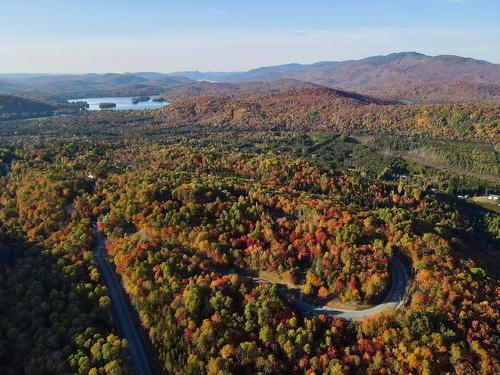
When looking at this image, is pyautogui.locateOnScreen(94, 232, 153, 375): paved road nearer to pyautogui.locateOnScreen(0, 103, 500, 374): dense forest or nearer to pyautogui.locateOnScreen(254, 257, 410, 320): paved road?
pyautogui.locateOnScreen(0, 103, 500, 374): dense forest

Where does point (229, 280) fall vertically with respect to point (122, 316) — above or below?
above

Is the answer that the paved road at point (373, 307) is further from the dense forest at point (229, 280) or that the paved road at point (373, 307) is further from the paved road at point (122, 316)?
the paved road at point (122, 316)

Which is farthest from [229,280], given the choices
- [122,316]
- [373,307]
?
[373,307]

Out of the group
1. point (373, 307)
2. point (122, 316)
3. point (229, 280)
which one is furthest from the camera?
point (122, 316)

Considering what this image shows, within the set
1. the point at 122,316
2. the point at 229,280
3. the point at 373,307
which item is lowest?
the point at 122,316

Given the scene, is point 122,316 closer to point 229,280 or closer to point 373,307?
point 229,280

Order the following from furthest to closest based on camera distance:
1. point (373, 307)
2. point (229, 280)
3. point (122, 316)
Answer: point (122, 316) → point (229, 280) → point (373, 307)

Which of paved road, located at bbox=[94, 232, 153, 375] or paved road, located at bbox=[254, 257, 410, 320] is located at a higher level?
paved road, located at bbox=[254, 257, 410, 320]

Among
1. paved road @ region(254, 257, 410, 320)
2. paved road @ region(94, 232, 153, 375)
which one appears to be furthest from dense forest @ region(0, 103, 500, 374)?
paved road @ region(94, 232, 153, 375)
